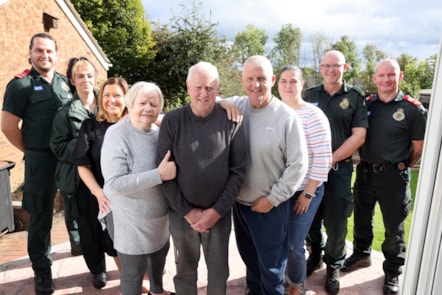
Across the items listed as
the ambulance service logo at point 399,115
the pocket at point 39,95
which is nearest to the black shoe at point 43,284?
the pocket at point 39,95

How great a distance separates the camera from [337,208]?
2846 mm

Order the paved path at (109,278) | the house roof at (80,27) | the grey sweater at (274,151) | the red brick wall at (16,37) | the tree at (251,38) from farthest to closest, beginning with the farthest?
1. the tree at (251,38)
2. the house roof at (80,27)
3. the red brick wall at (16,37)
4. the paved path at (109,278)
5. the grey sweater at (274,151)

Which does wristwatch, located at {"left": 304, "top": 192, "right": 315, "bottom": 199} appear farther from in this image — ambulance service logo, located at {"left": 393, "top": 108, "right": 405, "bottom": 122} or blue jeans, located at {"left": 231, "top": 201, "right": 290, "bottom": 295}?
ambulance service logo, located at {"left": 393, "top": 108, "right": 405, "bottom": 122}

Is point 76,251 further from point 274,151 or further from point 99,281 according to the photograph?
point 274,151

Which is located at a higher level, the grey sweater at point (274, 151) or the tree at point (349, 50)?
the tree at point (349, 50)

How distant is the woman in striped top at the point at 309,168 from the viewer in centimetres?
238

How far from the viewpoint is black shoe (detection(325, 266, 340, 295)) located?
2872 mm

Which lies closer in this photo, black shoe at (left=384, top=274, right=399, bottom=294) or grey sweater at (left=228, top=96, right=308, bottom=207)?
grey sweater at (left=228, top=96, right=308, bottom=207)

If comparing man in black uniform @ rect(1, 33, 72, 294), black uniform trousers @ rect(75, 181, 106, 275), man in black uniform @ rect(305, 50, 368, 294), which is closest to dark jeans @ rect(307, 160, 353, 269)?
man in black uniform @ rect(305, 50, 368, 294)

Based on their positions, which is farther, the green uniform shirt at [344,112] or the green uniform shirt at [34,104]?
the green uniform shirt at [344,112]

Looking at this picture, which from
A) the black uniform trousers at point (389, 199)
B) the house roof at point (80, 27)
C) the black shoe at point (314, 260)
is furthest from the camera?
the house roof at point (80, 27)

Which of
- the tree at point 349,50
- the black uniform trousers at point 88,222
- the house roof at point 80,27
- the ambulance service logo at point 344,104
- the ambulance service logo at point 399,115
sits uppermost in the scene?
the tree at point 349,50

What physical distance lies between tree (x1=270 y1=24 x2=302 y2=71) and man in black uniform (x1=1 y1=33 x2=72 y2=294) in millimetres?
37805

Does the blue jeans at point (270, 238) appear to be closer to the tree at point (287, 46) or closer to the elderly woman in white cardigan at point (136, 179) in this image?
the elderly woman in white cardigan at point (136, 179)
